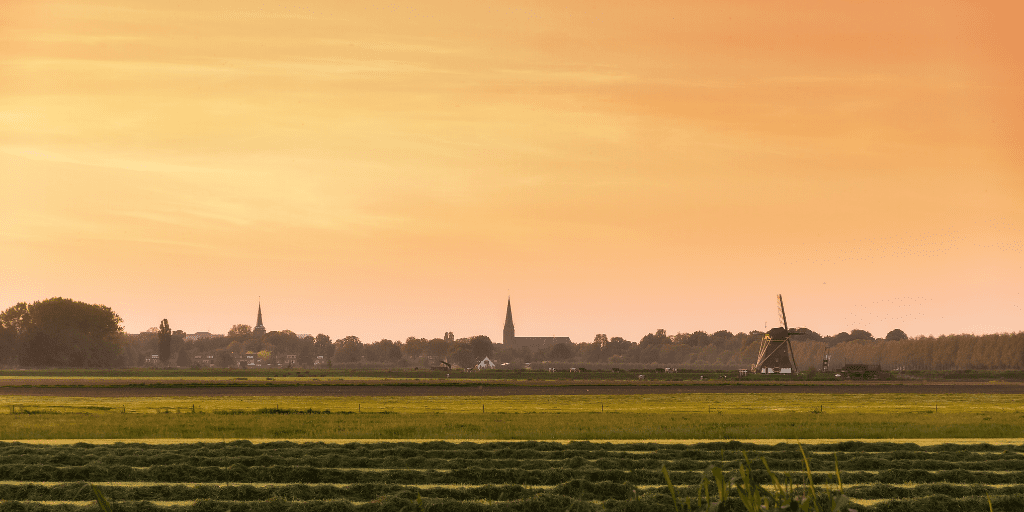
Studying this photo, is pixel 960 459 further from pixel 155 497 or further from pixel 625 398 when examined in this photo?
pixel 625 398

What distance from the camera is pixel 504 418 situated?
4828cm

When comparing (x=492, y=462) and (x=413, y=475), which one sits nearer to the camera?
(x=413, y=475)

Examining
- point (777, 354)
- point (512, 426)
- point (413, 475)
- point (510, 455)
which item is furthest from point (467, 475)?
point (777, 354)

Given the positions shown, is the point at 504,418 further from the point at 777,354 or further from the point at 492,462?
the point at 777,354

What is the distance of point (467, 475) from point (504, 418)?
24224 millimetres

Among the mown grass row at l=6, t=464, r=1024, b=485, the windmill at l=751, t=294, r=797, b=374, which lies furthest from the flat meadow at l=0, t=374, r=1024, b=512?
the windmill at l=751, t=294, r=797, b=374

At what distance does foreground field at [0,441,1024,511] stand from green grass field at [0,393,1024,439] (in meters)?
7.19

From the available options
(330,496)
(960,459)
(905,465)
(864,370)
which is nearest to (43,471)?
(330,496)

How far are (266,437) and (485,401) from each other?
28.7 meters

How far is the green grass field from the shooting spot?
40000mm

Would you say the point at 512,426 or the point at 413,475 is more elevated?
the point at 512,426

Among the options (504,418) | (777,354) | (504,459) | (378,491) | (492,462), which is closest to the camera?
(378,491)

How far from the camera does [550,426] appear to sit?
43.0m

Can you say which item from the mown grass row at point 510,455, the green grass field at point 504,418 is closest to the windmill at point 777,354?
the green grass field at point 504,418
